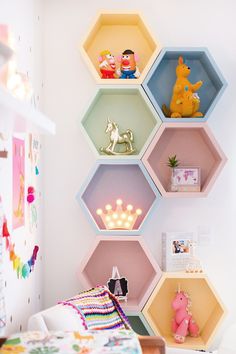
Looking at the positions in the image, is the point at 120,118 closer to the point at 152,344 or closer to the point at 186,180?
the point at 186,180

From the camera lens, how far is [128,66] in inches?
112

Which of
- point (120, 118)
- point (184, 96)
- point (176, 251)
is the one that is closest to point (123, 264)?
point (176, 251)

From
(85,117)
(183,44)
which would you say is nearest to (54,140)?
(85,117)

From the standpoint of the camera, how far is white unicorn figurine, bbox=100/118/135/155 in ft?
9.53

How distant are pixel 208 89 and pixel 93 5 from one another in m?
0.86

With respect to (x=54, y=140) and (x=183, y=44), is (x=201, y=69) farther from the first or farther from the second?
(x=54, y=140)

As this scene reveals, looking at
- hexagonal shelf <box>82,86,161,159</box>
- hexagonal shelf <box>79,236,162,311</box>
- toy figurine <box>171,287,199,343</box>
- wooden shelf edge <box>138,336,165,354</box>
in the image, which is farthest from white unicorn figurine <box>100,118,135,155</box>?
wooden shelf edge <box>138,336,165,354</box>

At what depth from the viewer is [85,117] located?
2918 mm

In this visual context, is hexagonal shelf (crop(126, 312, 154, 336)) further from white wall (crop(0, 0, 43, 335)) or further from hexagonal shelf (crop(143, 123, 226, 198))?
hexagonal shelf (crop(143, 123, 226, 198))

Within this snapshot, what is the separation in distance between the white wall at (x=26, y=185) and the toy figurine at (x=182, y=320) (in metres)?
0.80

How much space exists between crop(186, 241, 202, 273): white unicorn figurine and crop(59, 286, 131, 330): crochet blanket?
57 centimetres

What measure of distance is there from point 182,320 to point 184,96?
4.25ft

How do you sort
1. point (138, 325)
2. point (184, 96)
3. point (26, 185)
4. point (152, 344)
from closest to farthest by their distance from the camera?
1. point (152, 344)
2. point (26, 185)
3. point (184, 96)
4. point (138, 325)

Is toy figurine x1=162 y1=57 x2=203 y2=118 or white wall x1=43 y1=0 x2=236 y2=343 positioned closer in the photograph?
toy figurine x1=162 y1=57 x2=203 y2=118
